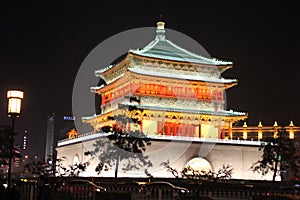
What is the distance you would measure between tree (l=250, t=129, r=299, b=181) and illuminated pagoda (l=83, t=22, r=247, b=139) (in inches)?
219

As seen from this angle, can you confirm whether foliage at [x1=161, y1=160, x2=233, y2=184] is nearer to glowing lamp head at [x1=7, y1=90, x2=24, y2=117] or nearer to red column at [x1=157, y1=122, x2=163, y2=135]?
red column at [x1=157, y1=122, x2=163, y2=135]

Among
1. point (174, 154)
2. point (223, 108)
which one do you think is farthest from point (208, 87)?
point (174, 154)

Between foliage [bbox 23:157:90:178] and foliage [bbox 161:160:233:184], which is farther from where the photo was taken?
foliage [bbox 23:157:90:178]

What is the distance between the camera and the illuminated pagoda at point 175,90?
44594 millimetres

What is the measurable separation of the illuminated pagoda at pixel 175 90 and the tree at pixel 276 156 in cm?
557

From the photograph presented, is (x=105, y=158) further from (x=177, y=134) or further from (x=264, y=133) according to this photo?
(x=264, y=133)

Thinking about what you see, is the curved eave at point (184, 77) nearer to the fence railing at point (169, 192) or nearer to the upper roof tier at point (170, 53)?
the upper roof tier at point (170, 53)

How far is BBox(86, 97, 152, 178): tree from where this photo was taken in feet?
125

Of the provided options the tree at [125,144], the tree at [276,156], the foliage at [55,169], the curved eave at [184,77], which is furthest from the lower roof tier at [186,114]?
the foliage at [55,169]

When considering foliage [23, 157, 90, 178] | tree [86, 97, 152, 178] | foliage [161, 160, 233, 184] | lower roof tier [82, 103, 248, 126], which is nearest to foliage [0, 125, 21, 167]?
foliage [23, 157, 90, 178]

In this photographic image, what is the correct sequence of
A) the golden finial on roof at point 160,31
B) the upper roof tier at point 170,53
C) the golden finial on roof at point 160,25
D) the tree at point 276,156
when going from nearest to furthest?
the tree at point 276,156, the upper roof tier at point 170,53, the golden finial on roof at point 160,31, the golden finial on roof at point 160,25

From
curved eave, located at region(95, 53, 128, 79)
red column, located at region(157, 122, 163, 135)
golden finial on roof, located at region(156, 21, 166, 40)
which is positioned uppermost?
golden finial on roof, located at region(156, 21, 166, 40)

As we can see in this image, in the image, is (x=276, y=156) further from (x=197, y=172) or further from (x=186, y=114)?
(x=186, y=114)

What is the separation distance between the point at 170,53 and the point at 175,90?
13.1 feet
